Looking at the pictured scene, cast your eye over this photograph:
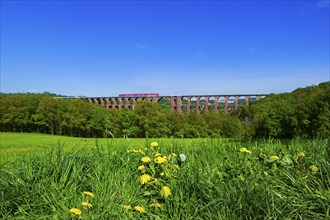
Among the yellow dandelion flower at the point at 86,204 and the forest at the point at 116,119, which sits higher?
the yellow dandelion flower at the point at 86,204

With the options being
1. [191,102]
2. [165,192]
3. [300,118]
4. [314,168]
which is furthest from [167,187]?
[191,102]

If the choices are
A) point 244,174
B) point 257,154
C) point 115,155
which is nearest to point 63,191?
point 115,155

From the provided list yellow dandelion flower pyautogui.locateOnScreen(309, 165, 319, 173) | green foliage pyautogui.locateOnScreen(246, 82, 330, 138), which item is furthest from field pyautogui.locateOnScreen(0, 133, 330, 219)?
green foliage pyautogui.locateOnScreen(246, 82, 330, 138)

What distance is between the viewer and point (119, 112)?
56.2 meters

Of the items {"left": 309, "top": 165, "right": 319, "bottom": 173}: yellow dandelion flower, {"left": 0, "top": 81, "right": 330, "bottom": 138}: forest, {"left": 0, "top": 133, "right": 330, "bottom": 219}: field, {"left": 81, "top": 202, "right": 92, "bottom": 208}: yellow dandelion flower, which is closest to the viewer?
{"left": 81, "top": 202, "right": 92, "bottom": 208}: yellow dandelion flower

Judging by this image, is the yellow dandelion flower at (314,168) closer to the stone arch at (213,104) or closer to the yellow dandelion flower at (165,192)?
the yellow dandelion flower at (165,192)

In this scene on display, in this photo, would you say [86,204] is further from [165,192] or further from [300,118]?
[300,118]

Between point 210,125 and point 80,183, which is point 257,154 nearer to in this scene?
point 80,183

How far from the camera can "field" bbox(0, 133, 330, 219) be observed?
2406 mm

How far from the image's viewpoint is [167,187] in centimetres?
280

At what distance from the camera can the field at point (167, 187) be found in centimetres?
241

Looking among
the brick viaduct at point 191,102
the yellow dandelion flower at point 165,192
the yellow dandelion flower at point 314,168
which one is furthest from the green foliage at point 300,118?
the brick viaduct at point 191,102

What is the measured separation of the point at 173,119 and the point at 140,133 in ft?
19.4

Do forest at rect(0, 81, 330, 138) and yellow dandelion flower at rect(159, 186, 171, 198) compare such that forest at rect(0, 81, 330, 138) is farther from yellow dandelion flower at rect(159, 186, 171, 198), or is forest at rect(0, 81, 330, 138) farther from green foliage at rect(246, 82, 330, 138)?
yellow dandelion flower at rect(159, 186, 171, 198)
